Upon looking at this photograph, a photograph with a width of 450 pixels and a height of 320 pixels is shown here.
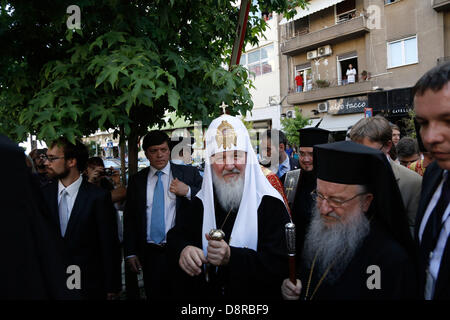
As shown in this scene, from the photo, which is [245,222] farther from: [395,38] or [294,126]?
[395,38]

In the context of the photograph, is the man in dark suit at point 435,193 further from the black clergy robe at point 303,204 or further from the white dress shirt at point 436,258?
the black clergy robe at point 303,204

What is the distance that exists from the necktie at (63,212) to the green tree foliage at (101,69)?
646 mm

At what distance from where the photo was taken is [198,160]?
634 inches

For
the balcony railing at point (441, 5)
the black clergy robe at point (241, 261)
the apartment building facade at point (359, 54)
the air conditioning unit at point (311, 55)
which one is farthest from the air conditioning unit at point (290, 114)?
the black clergy robe at point (241, 261)

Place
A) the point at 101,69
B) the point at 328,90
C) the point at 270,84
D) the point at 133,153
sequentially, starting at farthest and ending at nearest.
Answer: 1. the point at 270,84
2. the point at 328,90
3. the point at 133,153
4. the point at 101,69

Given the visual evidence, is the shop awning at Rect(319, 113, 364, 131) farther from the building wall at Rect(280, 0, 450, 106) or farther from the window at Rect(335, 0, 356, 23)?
the window at Rect(335, 0, 356, 23)

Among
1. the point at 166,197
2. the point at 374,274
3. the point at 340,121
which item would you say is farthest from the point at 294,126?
the point at 374,274

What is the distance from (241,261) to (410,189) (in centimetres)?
134

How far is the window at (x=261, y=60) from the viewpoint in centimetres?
2288

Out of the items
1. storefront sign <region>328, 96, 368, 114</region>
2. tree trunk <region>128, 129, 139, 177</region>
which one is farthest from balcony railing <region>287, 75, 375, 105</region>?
tree trunk <region>128, 129, 139, 177</region>

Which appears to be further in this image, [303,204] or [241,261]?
[303,204]

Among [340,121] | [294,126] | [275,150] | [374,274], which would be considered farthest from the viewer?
[340,121]

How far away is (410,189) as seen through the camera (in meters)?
2.33

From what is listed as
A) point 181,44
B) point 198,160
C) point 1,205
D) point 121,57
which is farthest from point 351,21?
point 1,205
